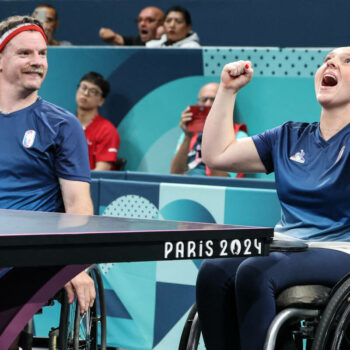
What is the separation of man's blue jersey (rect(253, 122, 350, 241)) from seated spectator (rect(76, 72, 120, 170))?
11.6ft

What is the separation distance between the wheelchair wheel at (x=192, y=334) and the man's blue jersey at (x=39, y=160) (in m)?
0.68

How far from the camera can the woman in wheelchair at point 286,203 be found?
2385mm

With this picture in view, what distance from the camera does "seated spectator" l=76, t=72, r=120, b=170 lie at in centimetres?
627

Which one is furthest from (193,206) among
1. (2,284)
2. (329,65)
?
(2,284)

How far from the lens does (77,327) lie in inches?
107

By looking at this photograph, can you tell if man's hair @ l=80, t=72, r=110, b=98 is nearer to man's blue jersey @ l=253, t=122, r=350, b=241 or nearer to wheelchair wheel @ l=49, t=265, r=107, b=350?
wheelchair wheel @ l=49, t=265, r=107, b=350

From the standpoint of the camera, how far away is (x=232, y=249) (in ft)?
6.42

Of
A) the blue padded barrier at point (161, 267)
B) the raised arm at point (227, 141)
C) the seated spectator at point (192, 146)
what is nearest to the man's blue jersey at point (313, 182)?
the raised arm at point (227, 141)

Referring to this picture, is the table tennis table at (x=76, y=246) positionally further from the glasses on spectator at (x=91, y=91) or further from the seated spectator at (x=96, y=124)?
the glasses on spectator at (x=91, y=91)

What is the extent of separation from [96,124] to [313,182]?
3946mm

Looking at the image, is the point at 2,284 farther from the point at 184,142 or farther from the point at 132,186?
the point at 184,142

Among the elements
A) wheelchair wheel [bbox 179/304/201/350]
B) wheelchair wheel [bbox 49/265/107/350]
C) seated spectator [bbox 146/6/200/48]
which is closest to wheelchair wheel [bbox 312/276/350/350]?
wheelchair wheel [bbox 179/304/201/350]

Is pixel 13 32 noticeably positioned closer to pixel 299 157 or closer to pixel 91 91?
pixel 299 157

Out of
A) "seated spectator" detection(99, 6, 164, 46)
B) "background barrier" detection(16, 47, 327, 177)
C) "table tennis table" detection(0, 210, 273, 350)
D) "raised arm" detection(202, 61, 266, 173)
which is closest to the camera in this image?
"table tennis table" detection(0, 210, 273, 350)
